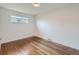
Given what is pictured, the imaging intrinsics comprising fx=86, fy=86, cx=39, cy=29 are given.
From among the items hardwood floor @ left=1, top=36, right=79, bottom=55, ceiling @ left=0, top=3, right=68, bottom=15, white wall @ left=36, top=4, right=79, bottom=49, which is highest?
ceiling @ left=0, top=3, right=68, bottom=15

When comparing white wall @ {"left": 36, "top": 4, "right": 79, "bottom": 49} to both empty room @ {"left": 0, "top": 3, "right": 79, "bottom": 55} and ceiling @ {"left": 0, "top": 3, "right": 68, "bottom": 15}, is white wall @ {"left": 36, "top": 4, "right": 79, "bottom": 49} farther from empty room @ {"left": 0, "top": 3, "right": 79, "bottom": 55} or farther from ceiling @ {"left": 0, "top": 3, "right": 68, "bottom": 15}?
ceiling @ {"left": 0, "top": 3, "right": 68, "bottom": 15}

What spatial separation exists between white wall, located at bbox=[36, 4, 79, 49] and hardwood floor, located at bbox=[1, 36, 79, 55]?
90mm

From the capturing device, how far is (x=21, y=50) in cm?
120

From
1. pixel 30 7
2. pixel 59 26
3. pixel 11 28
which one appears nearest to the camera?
pixel 30 7

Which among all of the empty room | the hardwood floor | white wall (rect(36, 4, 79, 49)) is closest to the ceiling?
the empty room

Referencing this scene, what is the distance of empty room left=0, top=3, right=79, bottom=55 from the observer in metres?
1.12

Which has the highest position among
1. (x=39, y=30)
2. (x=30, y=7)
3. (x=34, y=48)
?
(x=30, y=7)

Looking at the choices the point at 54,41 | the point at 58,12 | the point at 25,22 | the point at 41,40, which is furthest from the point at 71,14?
the point at 25,22

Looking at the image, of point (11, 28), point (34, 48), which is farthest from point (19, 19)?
point (34, 48)

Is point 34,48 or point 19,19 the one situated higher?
point 19,19

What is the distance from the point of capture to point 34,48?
1.21 m

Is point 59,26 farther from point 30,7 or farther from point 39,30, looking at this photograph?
point 30,7

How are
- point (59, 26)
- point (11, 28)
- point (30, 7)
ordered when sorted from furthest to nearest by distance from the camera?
point (59, 26) < point (11, 28) < point (30, 7)

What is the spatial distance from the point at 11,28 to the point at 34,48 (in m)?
0.42
